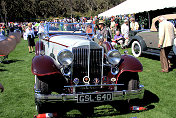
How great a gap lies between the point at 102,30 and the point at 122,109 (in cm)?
451

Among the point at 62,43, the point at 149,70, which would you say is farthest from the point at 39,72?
the point at 149,70

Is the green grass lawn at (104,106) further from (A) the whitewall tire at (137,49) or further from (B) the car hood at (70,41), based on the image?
(A) the whitewall tire at (137,49)

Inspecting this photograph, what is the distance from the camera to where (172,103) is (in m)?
4.23

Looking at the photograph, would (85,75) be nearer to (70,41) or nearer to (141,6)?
(70,41)

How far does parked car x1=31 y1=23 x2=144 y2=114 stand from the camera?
348 centimetres

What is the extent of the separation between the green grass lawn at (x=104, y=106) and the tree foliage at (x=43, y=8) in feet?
120

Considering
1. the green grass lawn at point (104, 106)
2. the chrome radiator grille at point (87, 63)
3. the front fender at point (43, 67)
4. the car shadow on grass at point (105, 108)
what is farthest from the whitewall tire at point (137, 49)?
the front fender at point (43, 67)

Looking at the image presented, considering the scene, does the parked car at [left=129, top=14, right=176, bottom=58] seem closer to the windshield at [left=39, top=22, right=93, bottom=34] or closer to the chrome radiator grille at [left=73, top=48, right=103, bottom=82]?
the windshield at [left=39, top=22, right=93, bottom=34]

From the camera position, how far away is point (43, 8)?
190 feet

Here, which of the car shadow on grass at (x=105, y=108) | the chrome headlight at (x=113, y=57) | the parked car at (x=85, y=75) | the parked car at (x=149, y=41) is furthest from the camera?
the parked car at (x=149, y=41)

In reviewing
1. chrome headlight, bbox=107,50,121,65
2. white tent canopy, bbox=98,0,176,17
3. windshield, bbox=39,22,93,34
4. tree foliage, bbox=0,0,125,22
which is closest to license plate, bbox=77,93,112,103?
chrome headlight, bbox=107,50,121,65

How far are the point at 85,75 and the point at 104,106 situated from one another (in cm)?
84

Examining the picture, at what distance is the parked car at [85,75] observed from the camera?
11.4ft

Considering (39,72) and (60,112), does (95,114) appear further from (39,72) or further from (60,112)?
(39,72)
